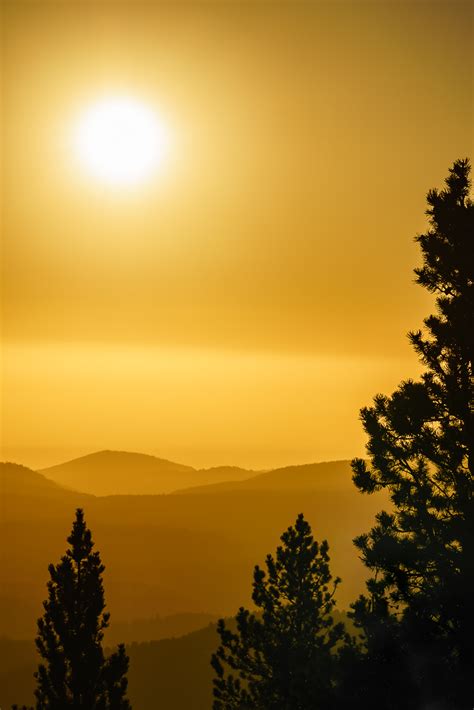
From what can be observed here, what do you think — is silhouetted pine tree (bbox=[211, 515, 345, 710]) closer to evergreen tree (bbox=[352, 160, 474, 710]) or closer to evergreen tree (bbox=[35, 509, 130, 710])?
evergreen tree (bbox=[35, 509, 130, 710])

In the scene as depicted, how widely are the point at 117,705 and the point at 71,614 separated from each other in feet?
15.0

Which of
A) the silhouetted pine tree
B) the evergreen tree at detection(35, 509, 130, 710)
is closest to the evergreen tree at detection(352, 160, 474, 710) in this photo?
the silhouetted pine tree

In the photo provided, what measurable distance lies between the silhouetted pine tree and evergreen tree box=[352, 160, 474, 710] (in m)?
13.6

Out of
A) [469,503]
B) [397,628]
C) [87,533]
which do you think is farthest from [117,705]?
[469,503]

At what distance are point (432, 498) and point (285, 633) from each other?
17.4 m

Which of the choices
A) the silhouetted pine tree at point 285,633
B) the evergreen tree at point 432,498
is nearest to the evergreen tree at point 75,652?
the silhouetted pine tree at point 285,633

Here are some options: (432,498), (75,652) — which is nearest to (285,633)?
→ (75,652)

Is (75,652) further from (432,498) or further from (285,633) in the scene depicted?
(432,498)

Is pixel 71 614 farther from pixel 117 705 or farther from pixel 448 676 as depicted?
pixel 448 676

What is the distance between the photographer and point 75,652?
120ft

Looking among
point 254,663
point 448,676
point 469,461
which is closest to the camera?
point 448,676

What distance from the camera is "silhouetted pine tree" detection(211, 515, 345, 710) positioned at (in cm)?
3344

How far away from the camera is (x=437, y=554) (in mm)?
19266

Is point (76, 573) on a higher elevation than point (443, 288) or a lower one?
lower
